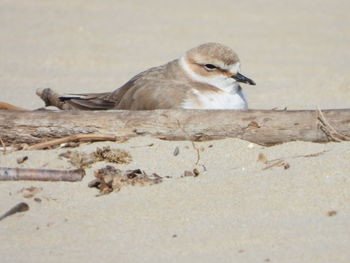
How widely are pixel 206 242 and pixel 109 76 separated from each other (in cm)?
543

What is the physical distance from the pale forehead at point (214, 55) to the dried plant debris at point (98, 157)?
5.57 ft

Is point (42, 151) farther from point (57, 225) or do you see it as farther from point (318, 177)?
point (318, 177)

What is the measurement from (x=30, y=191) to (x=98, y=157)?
590mm

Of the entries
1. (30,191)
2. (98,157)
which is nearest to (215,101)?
(98,157)

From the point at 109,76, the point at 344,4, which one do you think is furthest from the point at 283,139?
the point at 344,4

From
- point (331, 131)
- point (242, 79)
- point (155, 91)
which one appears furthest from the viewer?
point (242, 79)

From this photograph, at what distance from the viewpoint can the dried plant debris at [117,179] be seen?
488 centimetres

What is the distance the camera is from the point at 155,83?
6.55 m

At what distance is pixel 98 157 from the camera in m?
5.27

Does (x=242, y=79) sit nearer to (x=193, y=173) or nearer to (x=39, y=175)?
(x=193, y=173)

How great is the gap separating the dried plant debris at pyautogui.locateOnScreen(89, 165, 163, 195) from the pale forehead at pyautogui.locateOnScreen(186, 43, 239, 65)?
193 cm

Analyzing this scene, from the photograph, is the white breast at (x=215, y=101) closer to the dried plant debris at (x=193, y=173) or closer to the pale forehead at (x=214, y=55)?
the pale forehead at (x=214, y=55)

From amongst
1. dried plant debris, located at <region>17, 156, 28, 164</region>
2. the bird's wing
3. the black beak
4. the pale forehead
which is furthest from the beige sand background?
the pale forehead

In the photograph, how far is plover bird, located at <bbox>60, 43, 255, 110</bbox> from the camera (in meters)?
6.38
